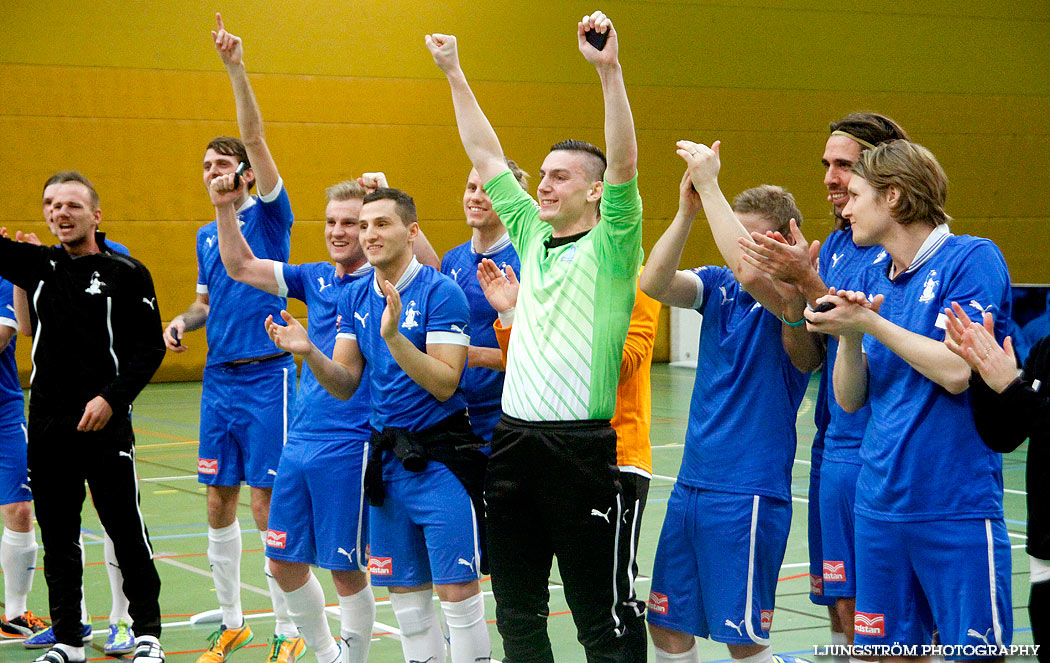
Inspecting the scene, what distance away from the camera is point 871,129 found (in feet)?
13.6

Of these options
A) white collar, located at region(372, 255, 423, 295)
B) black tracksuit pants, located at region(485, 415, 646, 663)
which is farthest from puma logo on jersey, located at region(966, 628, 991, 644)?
white collar, located at region(372, 255, 423, 295)

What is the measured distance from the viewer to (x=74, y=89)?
54.7 ft

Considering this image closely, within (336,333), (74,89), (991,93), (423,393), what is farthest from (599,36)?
(991,93)

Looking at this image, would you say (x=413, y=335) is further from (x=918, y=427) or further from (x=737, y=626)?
(x=918, y=427)

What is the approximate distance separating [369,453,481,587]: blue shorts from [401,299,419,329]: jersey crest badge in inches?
20.0

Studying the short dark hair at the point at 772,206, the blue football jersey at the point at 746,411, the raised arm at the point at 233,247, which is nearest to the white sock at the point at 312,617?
the raised arm at the point at 233,247

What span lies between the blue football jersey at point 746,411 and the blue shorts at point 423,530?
889mm

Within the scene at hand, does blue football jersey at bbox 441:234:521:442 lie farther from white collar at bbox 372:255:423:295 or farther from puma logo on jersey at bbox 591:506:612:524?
puma logo on jersey at bbox 591:506:612:524

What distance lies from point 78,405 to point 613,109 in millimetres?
3127

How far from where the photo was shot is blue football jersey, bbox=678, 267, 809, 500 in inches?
155

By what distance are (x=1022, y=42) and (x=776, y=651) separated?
1947cm

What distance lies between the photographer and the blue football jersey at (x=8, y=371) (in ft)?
20.4

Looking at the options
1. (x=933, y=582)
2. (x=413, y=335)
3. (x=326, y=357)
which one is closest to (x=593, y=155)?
(x=413, y=335)

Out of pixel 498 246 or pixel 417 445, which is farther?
pixel 498 246
